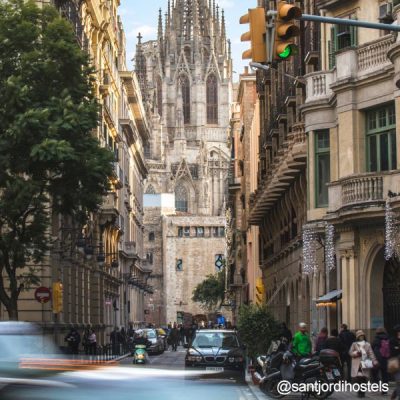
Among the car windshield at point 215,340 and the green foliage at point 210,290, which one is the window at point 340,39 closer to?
the car windshield at point 215,340

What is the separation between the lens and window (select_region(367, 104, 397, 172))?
29.8 m

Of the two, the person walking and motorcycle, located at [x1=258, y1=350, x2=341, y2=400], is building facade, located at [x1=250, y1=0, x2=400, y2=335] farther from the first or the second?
motorcycle, located at [x1=258, y1=350, x2=341, y2=400]

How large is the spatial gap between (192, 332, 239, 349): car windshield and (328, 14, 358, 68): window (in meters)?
8.03

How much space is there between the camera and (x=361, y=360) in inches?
1003

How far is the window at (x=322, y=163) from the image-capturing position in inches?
1328

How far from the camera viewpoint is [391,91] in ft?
97.0

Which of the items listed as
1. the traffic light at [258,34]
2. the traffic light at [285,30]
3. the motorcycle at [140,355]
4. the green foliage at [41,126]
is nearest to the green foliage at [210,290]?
the motorcycle at [140,355]

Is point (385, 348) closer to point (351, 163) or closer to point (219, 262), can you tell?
point (351, 163)

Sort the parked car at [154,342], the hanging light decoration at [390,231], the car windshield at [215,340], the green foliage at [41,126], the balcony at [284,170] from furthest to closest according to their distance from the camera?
1. the parked car at [154,342]
2. the balcony at [284,170]
3. the car windshield at [215,340]
4. the green foliage at [41,126]
5. the hanging light decoration at [390,231]

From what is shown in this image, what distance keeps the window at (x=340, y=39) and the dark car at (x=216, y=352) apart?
8.09 meters

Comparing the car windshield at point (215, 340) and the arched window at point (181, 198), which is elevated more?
the arched window at point (181, 198)

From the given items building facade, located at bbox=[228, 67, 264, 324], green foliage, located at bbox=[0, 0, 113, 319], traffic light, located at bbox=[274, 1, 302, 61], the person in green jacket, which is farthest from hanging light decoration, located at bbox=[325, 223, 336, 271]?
building facade, located at bbox=[228, 67, 264, 324]

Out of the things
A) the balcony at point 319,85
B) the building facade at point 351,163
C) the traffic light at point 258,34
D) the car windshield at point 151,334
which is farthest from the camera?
the car windshield at point 151,334

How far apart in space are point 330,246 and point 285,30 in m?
17.9
